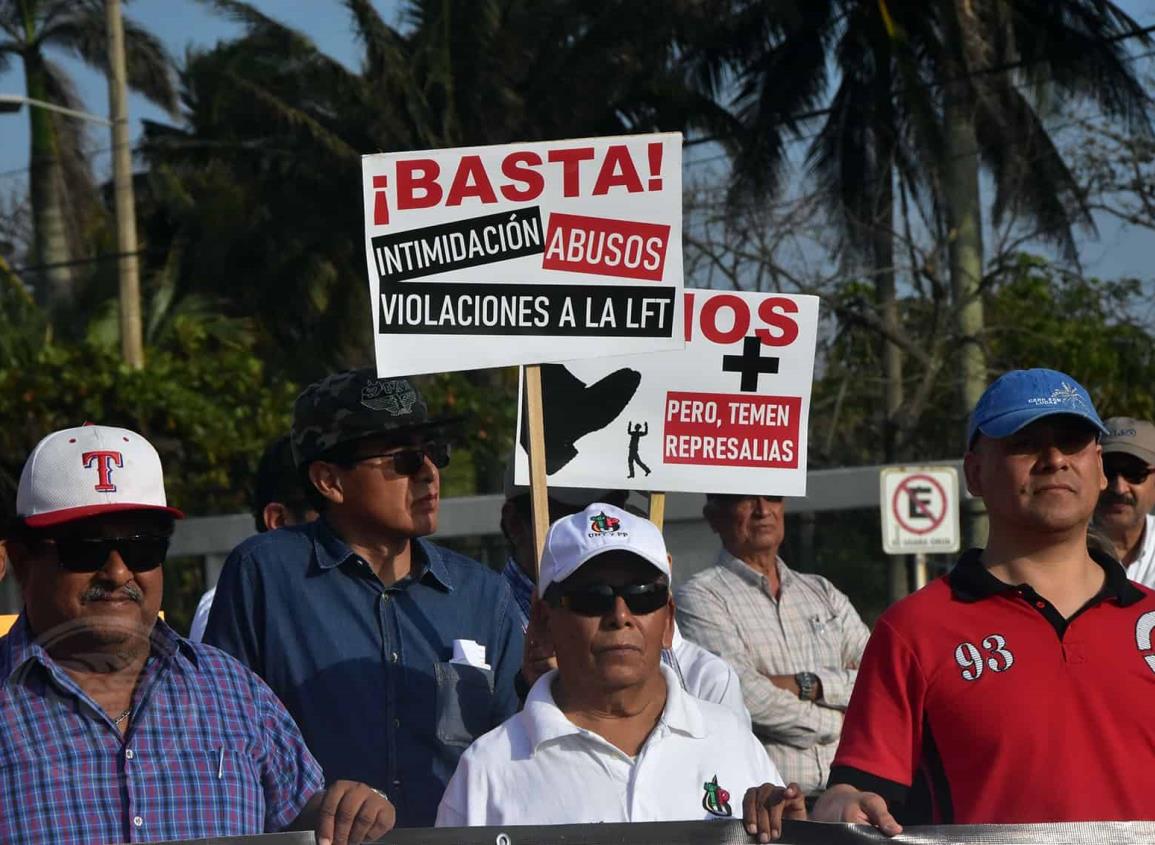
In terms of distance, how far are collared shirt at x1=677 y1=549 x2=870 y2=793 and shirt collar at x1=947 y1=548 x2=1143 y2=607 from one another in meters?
2.45

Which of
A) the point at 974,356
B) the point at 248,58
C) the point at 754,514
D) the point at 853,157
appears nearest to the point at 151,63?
the point at 248,58

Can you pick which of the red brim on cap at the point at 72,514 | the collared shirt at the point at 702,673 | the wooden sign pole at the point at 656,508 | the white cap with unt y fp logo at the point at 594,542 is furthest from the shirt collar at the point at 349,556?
the red brim on cap at the point at 72,514

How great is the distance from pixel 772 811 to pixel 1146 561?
3.48m

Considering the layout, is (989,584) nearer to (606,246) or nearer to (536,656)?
(536,656)

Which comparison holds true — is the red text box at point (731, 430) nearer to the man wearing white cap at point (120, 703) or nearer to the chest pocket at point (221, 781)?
the man wearing white cap at point (120, 703)

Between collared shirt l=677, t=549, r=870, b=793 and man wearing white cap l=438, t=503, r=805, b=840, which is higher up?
man wearing white cap l=438, t=503, r=805, b=840

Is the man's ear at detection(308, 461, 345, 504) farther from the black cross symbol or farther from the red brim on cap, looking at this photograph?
the black cross symbol

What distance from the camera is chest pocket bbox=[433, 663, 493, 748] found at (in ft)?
14.5

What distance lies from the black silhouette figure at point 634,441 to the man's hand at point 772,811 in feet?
7.11

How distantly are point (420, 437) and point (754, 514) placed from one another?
220cm

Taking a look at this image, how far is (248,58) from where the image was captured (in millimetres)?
32844

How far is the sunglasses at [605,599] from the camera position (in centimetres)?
398

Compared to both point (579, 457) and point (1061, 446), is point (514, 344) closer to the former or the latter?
point (579, 457)

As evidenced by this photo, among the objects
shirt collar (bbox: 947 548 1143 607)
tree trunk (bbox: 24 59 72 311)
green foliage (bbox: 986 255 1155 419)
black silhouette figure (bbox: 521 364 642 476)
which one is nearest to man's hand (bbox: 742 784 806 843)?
shirt collar (bbox: 947 548 1143 607)
